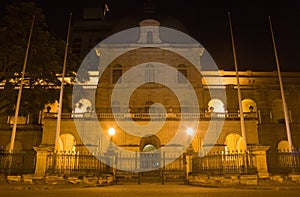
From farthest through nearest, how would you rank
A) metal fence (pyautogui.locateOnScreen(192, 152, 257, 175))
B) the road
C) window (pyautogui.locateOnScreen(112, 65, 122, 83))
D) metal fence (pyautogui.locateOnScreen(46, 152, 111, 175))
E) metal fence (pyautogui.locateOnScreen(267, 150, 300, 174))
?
window (pyautogui.locateOnScreen(112, 65, 122, 83))
metal fence (pyautogui.locateOnScreen(267, 150, 300, 174))
metal fence (pyautogui.locateOnScreen(46, 152, 111, 175))
metal fence (pyautogui.locateOnScreen(192, 152, 257, 175))
the road

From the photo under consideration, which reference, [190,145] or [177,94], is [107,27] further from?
[190,145]

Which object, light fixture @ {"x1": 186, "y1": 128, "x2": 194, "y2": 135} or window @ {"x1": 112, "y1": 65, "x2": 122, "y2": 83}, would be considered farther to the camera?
window @ {"x1": 112, "y1": 65, "x2": 122, "y2": 83}

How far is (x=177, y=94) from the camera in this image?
3381 centimetres

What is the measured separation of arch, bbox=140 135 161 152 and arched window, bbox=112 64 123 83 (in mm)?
9129

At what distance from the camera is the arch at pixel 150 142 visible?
1123 inches

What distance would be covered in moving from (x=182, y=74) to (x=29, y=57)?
60.9 ft

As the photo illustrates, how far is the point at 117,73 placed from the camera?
116 feet

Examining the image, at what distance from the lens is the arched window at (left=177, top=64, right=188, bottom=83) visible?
3483 cm

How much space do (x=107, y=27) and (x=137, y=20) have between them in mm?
33483

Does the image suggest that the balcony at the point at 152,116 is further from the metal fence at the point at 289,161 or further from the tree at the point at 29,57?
the metal fence at the point at 289,161

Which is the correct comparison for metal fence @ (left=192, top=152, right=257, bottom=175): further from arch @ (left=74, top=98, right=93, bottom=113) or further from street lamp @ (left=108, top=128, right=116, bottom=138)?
arch @ (left=74, top=98, right=93, bottom=113)

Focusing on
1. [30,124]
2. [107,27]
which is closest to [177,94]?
[30,124]

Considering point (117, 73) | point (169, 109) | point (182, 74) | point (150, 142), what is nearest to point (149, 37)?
point (117, 73)

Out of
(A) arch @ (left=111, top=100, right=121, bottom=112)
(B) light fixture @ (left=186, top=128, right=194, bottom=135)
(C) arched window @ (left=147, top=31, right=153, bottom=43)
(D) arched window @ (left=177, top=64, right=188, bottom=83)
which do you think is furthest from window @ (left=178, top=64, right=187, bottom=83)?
(B) light fixture @ (left=186, top=128, right=194, bottom=135)
